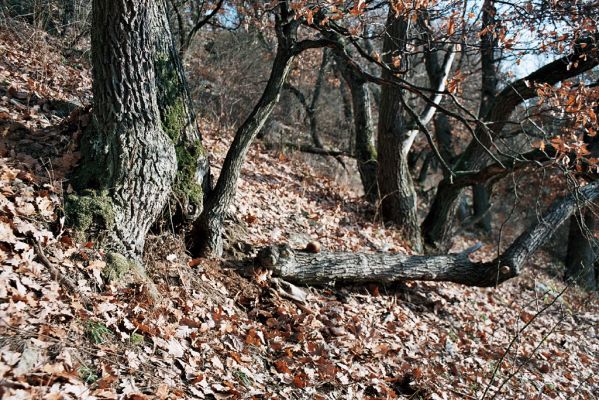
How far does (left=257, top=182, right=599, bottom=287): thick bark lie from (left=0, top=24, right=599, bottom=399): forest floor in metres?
0.22

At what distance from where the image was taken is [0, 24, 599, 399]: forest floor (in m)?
3.35

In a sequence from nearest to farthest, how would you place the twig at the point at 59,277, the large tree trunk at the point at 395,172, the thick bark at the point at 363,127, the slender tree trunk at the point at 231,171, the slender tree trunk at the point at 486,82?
the twig at the point at 59,277, the slender tree trunk at the point at 231,171, the slender tree trunk at the point at 486,82, the large tree trunk at the point at 395,172, the thick bark at the point at 363,127

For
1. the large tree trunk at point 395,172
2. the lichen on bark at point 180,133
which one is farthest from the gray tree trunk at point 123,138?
the large tree trunk at point 395,172

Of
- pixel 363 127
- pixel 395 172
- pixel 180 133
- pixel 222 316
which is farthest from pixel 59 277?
pixel 363 127

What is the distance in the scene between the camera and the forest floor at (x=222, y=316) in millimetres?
3346

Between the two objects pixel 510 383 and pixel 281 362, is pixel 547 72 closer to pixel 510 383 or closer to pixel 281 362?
pixel 510 383

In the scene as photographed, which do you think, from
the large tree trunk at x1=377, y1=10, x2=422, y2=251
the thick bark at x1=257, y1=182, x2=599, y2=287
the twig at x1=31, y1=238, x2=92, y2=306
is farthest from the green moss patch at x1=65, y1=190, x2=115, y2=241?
the large tree trunk at x1=377, y1=10, x2=422, y2=251

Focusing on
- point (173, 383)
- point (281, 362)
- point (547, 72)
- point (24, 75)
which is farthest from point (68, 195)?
point (547, 72)

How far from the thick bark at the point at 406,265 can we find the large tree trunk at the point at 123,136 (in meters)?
1.65

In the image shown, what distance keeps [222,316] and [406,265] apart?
121 inches

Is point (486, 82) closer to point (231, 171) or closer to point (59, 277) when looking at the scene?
point (231, 171)

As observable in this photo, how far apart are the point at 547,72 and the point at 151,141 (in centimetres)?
637

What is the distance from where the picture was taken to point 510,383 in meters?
5.96

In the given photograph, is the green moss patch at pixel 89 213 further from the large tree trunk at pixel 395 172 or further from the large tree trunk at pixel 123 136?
the large tree trunk at pixel 395 172
